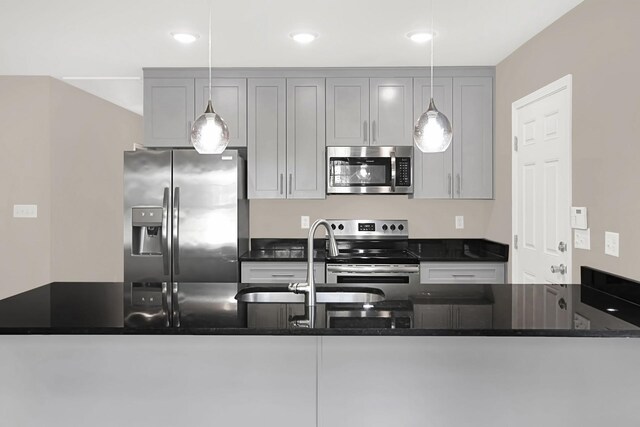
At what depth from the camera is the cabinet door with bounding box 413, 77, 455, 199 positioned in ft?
13.5

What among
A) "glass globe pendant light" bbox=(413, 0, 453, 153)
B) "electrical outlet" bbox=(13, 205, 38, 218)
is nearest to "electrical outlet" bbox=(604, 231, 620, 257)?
"glass globe pendant light" bbox=(413, 0, 453, 153)

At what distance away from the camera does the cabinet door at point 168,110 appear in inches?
163

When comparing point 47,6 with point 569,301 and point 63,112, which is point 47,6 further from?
point 569,301

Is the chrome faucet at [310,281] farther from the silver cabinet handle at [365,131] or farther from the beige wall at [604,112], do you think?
the silver cabinet handle at [365,131]

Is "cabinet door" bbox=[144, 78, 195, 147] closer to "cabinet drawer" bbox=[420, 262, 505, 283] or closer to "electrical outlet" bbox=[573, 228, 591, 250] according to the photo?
"cabinet drawer" bbox=[420, 262, 505, 283]

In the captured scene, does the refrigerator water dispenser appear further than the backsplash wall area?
No

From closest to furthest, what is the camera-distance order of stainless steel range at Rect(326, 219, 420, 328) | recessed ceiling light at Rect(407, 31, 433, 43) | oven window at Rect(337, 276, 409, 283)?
stainless steel range at Rect(326, 219, 420, 328), recessed ceiling light at Rect(407, 31, 433, 43), oven window at Rect(337, 276, 409, 283)

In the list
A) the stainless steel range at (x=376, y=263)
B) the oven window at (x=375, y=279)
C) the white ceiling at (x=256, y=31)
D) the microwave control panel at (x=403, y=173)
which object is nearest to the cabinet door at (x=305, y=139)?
the white ceiling at (x=256, y=31)

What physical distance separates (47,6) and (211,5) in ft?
3.09

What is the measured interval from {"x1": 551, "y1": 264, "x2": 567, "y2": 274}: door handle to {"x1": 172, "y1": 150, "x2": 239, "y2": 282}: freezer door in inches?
85.9

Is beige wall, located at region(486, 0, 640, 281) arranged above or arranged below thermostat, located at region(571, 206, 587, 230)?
above

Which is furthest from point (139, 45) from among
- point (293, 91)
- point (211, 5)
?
point (293, 91)

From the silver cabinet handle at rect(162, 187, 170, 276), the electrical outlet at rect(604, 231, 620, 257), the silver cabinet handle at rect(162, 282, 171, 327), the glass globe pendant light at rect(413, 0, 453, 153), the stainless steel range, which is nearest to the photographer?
the silver cabinet handle at rect(162, 282, 171, 327)

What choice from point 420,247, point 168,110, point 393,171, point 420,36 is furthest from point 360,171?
point 168,110
